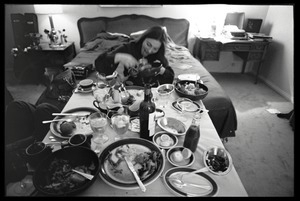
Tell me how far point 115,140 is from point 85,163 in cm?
19

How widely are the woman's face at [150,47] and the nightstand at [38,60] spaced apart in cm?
182

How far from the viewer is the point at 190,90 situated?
1420mm

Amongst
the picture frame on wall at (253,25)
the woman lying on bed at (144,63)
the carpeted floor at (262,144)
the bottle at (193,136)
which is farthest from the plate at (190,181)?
the picture frame on wall at (253,25)

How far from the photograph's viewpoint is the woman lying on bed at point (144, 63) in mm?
1717

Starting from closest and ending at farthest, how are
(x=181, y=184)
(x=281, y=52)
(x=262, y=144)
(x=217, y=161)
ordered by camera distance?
(x=181, y=184)
(x=217, y=161)
(x=262, y=144)
(x=281, y=52)

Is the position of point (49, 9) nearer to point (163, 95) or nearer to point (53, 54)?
point (53, 54)

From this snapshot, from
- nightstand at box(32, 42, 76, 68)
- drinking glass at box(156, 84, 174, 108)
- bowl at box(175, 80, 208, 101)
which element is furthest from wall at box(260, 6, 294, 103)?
nightstand at box(32, 42, 76, 68)

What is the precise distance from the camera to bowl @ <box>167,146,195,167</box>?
835 millimetres

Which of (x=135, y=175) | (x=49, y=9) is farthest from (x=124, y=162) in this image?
(x=49, y=9)

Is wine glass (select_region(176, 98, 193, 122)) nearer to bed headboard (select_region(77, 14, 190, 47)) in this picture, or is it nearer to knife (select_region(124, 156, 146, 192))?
knife (select_region(124, 156, 146, 192))

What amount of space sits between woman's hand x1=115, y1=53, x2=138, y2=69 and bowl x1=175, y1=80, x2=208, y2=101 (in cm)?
49

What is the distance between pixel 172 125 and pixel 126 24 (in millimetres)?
2639
